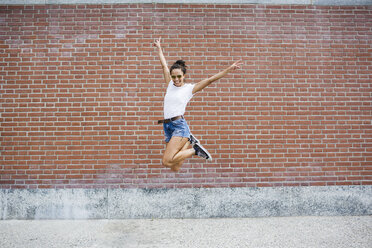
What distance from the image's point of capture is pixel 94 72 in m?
4.74

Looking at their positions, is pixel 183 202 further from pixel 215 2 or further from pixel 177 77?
pixel 215 2

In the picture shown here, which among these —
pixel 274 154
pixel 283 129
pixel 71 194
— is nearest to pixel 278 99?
A: pixel 283 129

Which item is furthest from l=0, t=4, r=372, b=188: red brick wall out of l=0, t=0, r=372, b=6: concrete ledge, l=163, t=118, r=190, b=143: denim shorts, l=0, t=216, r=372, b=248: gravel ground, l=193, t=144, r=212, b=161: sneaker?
l=163, t=118, r=190, b=143: denim shorts

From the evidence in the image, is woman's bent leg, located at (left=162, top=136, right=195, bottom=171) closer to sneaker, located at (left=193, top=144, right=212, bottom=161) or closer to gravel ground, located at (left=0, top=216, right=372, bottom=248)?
sneaker, located at (left=193, top=144, right=212, bottom=161)

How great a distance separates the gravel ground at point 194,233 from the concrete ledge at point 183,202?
15 centimetres

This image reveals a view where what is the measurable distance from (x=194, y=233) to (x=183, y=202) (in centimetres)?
81

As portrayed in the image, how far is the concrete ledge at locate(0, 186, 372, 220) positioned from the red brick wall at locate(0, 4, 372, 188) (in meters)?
0.17

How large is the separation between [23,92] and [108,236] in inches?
123

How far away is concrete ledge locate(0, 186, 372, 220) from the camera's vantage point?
14.9ft

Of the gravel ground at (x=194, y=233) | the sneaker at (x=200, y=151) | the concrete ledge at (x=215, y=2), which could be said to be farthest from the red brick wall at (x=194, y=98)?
the sneaker at (x=200, y=151)

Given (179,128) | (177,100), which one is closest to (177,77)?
(177,100)

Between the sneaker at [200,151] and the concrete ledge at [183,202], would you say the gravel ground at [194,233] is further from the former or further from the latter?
the sneaker at [200,151]

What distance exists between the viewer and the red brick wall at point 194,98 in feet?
15.2

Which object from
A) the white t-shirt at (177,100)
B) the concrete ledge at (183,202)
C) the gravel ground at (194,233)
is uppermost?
the white t-shirt at (177,100)
